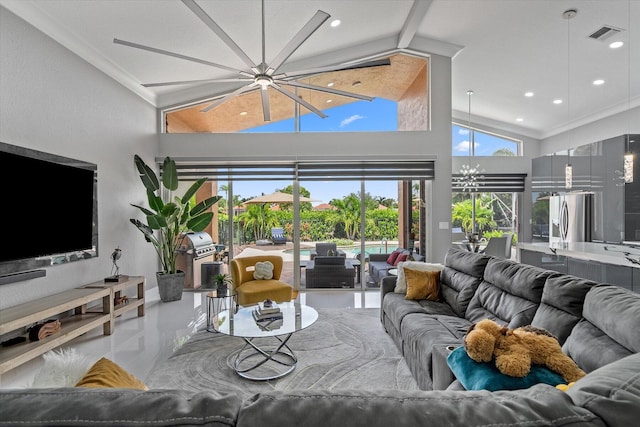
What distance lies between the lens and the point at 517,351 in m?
1.56

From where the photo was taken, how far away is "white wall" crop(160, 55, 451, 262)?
5.53 m

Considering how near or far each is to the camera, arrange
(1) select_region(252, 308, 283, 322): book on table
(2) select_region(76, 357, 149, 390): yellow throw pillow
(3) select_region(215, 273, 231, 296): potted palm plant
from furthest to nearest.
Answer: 1. (3) select_region(215, 273, 231, 296): potted palm plant
2. (1) select_region(252, 308, 283, 322): book on table
3. (2) select_region(76, 357, 149, 390): yellow throw pillow

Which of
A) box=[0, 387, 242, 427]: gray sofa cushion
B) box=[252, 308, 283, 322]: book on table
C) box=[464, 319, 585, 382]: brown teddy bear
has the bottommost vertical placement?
box=[252, 308, 283, 322]: book on table

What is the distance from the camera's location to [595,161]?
534cm

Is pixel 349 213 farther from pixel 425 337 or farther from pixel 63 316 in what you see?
pixel 63 316

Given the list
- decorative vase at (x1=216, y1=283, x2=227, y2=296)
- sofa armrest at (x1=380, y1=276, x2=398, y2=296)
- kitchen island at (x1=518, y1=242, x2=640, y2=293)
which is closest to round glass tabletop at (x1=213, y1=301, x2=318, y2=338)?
sofa armrest at (x1=380, y1=276, x2=398, y2=296)

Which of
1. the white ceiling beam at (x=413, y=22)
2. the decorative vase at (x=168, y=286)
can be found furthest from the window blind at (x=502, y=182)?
the decorative vase at (x=168, y=286)

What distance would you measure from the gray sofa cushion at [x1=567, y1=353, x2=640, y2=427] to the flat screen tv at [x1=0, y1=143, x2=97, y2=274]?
385 cm

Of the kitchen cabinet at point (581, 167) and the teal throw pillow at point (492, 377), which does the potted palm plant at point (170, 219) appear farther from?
the kitchen cabinet at point (581, 167)

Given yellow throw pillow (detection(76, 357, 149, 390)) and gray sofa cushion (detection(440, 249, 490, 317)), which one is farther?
gray sofa cushion (detection(440, 249, 490, 317))

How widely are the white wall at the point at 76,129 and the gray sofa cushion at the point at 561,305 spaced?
418 cm

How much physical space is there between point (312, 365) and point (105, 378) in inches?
80.7

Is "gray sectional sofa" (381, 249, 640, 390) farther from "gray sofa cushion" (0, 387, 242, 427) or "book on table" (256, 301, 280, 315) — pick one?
"gray sofa cushion" (0, 387, 242, 427)

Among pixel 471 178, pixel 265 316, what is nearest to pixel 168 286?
pixel 265 316
